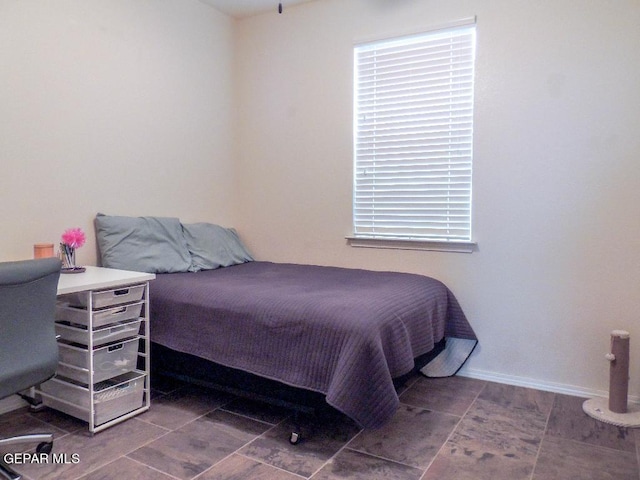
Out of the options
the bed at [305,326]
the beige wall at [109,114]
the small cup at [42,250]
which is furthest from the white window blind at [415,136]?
the small cup at [42,250]

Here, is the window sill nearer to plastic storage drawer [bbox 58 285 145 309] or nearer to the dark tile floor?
the dark tile floor

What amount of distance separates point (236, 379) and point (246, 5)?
2.73 meters

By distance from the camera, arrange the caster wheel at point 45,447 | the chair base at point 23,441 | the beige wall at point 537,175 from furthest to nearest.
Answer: the beige wall at point 537,175, the caster wheel at point 45,447, the chair base at point 23,441

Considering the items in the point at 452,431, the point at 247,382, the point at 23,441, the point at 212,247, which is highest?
the point at 212,247

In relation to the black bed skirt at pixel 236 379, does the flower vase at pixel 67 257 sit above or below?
above

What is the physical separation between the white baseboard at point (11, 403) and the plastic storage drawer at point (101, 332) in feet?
1.56

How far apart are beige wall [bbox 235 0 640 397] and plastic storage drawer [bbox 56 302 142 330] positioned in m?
1.55

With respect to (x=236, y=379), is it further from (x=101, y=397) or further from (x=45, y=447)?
(x=45, y=447)

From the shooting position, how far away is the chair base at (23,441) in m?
1.85

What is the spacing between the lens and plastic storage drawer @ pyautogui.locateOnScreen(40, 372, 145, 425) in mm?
2289

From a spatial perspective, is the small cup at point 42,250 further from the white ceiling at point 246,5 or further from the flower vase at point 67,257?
the white ceiling at point 246,5

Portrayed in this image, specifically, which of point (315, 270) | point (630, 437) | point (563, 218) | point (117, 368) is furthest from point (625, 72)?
point (117, 368)

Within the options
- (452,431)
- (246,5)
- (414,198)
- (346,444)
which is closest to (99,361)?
(346,444)

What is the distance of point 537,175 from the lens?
2.84m
